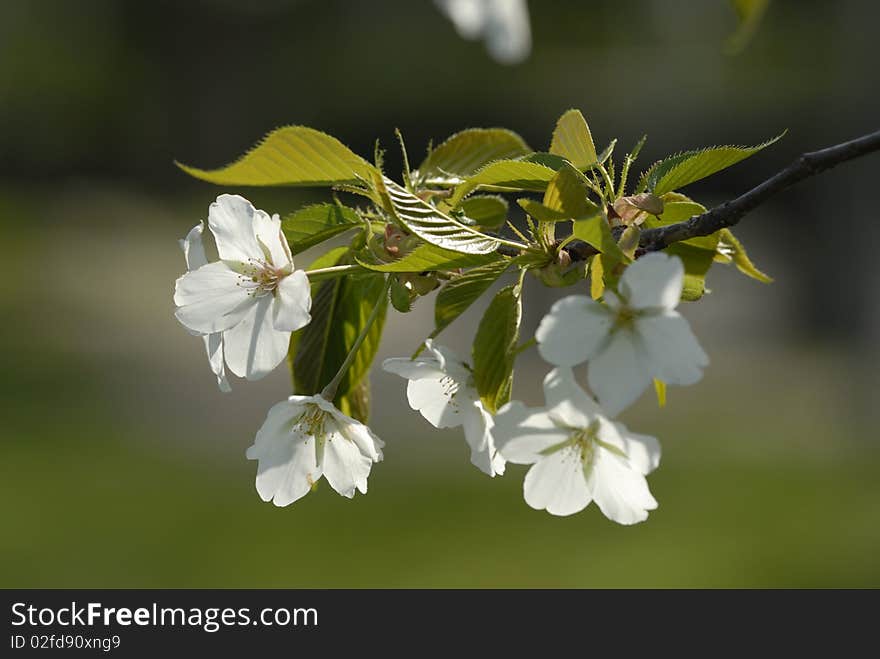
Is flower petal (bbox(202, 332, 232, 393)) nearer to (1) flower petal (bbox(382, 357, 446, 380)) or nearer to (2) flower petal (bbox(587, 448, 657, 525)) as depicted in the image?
(1) flower petal (bbox(382, 357, 446, 380))

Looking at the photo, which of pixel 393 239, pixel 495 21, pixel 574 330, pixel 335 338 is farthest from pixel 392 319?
pixel 574 330

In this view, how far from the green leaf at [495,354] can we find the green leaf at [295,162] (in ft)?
0.37

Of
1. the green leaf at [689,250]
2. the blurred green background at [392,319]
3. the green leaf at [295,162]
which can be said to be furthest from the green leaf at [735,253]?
the blurred green background at [392,319]

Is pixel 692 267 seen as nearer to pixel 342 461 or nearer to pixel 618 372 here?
pixel 618 372

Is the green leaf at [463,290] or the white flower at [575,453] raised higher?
the green leaf at [463,290]

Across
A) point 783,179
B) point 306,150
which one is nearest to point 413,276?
point 306,150

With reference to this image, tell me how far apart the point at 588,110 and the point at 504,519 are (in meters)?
9.28

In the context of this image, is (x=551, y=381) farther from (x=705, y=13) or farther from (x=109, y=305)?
(x=705, y=13)

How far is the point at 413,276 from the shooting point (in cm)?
66

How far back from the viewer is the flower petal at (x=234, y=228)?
25.9 inches

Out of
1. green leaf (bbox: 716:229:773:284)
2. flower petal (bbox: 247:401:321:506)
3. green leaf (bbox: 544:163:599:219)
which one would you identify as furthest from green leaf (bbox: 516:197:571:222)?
flower petal (bbox: 247:401:321:506)

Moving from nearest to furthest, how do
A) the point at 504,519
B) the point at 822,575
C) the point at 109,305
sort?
the point at 822,575 → the point at 504,519 → the point at 109,305

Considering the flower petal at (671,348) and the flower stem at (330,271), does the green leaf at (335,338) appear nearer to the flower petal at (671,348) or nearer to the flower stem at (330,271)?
the flower stem at (330,271)

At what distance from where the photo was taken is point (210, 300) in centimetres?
66
